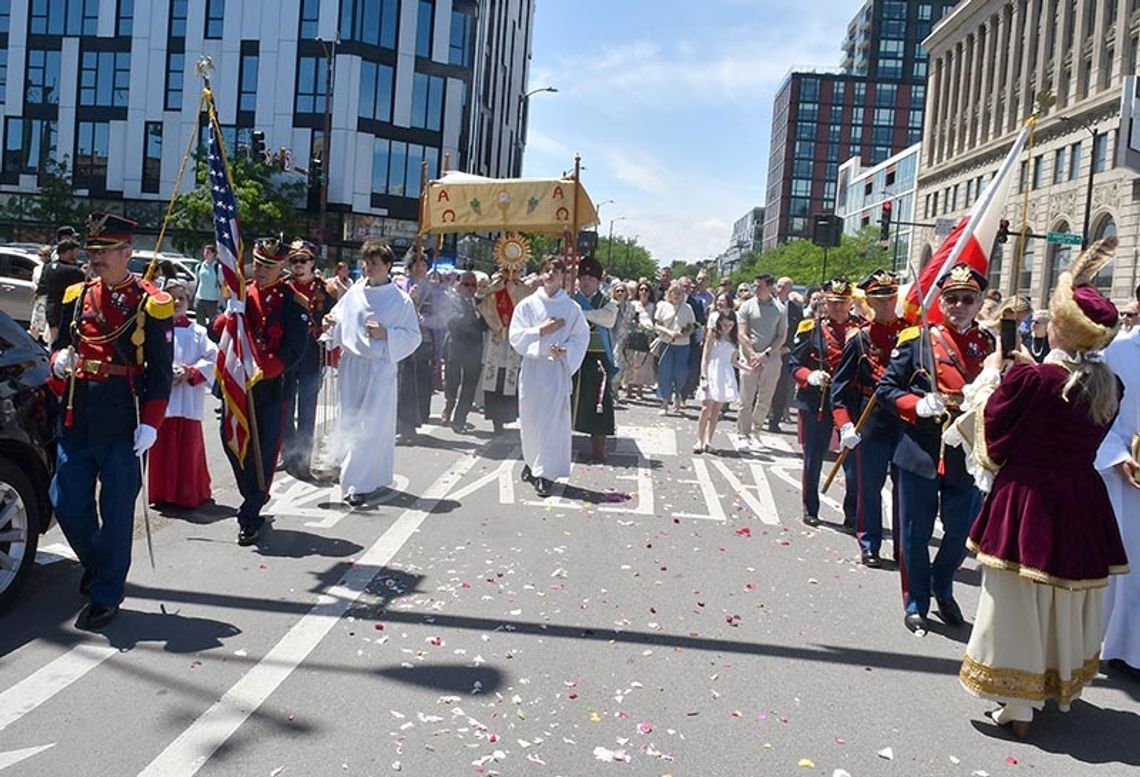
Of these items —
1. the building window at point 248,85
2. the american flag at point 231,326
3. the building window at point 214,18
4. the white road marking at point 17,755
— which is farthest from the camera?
the building window at point 214,18

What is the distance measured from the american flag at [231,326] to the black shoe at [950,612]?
173 inches

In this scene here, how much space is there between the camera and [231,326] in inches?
268

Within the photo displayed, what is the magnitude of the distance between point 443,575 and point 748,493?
403cm

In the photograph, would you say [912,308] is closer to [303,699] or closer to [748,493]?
[748,493]

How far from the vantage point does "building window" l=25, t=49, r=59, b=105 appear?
169ft

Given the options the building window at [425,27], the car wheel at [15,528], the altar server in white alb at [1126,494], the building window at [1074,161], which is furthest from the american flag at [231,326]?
the building window at [1074,161]

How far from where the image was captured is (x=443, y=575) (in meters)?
6.31

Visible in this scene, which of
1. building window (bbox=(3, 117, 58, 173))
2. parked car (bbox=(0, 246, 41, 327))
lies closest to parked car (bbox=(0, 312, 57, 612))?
parked car (bbox=(0, 246, 41, 327))

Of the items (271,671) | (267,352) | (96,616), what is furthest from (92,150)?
(271,671)

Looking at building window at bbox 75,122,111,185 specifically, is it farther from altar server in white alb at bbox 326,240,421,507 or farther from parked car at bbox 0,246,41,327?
altar server in white alb at bbox 326,240,421,507

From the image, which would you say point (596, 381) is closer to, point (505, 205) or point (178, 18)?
point (505, 205)

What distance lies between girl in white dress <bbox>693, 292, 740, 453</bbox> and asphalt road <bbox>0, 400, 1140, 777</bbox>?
409 centimetres

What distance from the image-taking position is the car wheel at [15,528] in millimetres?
5160

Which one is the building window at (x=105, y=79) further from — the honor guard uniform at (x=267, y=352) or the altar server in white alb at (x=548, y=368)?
the honor guard uniform at (x=267, y=352)
